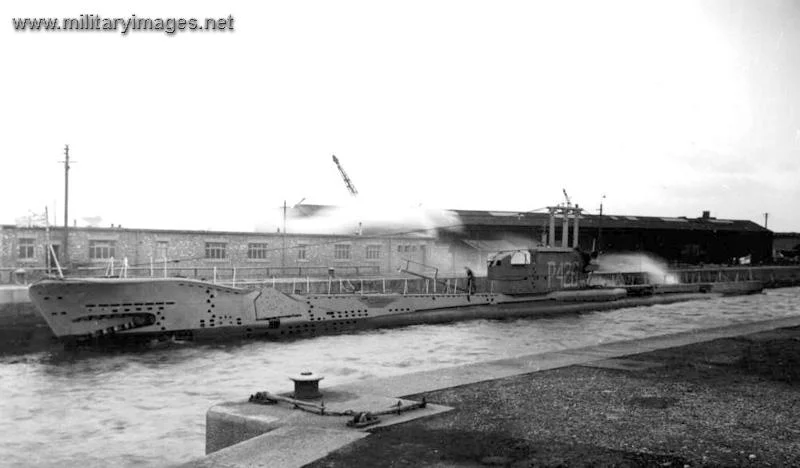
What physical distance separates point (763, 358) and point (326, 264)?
3223 centimetres

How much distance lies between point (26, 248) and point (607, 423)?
33.0 m

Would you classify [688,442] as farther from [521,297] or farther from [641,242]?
[641,242]

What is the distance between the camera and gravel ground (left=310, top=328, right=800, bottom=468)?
6.78 metres

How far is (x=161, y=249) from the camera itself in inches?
1465

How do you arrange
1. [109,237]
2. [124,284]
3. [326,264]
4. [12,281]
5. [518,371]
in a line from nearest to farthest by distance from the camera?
[518,371] < [124,284] < [12,281] < [109,237] < [326,264]

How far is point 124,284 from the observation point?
22578 millimetres

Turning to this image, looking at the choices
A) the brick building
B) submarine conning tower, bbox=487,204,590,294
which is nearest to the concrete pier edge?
submarine conning tower, bbox=487,204,590,294

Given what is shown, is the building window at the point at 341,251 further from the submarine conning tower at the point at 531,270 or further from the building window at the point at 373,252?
the submarine conning tower at the point at 531,270

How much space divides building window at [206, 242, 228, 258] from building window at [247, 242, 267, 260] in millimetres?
1506

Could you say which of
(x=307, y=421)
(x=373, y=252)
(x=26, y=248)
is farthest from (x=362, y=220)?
(x=307, y=421)

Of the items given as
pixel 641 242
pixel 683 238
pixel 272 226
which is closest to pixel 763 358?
pixel 272 226

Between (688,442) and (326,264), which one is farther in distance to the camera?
(326,264)

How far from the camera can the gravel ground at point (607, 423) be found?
6777 millimetres

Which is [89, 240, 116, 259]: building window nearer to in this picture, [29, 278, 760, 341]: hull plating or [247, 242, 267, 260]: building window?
[247, 242, 267, 260]: building window
